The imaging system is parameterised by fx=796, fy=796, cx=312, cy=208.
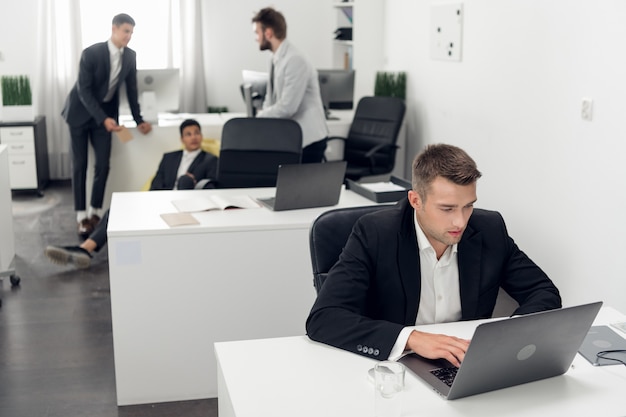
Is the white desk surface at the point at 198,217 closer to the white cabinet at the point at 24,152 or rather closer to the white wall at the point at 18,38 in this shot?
the white cabinet at the point at 24,152

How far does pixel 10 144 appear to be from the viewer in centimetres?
736

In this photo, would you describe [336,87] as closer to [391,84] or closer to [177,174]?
[391,84]

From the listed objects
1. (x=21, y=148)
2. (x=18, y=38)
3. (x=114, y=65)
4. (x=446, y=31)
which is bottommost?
(x=21, y=148)

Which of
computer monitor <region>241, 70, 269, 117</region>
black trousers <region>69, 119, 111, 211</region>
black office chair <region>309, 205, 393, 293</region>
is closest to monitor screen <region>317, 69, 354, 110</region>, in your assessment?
computer monitor <region>241, 70, 269, 117</region>

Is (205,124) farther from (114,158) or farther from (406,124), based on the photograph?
(406,124)

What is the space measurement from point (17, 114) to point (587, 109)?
543 cm

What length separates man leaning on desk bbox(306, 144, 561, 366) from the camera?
220 cm

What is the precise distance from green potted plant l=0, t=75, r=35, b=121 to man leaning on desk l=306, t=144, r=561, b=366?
18.2 feet

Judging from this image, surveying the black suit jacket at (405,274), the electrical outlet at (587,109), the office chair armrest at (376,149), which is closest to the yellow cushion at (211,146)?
the office chair armrest at (376,149)

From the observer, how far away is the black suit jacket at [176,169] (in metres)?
5.36

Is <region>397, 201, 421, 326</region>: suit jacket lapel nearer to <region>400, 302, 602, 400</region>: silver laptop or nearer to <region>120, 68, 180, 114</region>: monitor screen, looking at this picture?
<region>400, 302, 602, 400</region>: silver laptop

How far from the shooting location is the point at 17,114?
7336mm

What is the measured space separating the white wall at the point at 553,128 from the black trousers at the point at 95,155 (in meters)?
2.66

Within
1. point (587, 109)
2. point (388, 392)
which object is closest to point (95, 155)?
point (587, 109)
